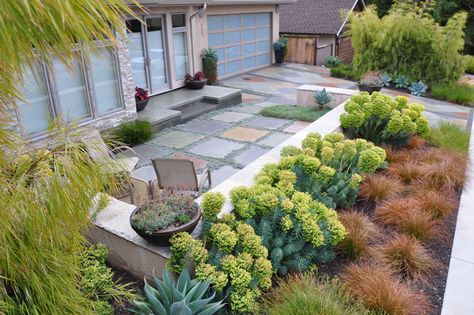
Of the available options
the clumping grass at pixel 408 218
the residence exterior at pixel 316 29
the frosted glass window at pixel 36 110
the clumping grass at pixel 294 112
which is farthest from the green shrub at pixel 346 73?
the frosted glass window at pixel 36 110

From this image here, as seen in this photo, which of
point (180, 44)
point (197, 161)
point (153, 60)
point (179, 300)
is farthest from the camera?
point (180, 44)

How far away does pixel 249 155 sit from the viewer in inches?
283

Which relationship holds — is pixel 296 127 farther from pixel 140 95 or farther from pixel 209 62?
pixel 209 62

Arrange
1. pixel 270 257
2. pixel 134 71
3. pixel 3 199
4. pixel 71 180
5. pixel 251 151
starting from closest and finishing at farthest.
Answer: pixel 3 199
pixel 71 180
pixel 270 257
pixel 251 151
pixel 134 71

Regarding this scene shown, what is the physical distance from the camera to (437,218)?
469 centimetres

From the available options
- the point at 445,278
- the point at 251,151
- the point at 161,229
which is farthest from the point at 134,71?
the point at 445,278

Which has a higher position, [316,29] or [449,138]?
[316,29]

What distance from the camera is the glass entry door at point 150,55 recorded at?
34.6ft

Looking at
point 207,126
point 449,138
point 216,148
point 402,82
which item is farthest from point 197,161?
point 402,82

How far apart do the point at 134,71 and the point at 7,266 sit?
9.21 meters

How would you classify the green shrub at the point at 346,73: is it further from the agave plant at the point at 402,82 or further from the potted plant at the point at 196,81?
the potted plant at the point at 196,81

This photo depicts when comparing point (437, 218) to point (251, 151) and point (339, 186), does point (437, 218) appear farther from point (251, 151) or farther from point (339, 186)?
point (251, 151)

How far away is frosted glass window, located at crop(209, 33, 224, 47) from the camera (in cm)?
1376

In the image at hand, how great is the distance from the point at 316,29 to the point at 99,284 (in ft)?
63.9
